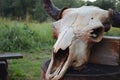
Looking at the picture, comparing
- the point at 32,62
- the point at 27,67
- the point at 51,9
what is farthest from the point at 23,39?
the point at 51,9

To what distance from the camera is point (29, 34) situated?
9.36 meters

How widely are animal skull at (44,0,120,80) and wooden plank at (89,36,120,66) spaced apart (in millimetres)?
128

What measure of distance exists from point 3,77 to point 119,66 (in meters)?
3.22

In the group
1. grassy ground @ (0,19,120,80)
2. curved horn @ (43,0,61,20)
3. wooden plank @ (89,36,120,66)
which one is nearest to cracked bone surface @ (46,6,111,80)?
wooden plank @ (89,36,120,66)

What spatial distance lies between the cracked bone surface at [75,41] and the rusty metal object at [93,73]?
2.0 inches

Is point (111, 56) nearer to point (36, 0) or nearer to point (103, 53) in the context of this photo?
point (103, 53)

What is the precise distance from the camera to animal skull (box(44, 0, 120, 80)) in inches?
87.1

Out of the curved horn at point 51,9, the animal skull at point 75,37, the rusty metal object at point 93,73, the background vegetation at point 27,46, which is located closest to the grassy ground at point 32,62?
the background vegetation at point 27,46

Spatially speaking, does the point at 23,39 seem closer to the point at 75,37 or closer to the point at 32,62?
the point at 32,62

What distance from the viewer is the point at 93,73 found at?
2318 mm

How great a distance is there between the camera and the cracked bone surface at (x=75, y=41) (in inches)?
87.0

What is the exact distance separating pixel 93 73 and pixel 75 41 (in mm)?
291

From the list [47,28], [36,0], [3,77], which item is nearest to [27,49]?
[47,28]

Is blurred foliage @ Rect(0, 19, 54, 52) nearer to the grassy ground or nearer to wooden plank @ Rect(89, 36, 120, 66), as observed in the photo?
the grassy ground
